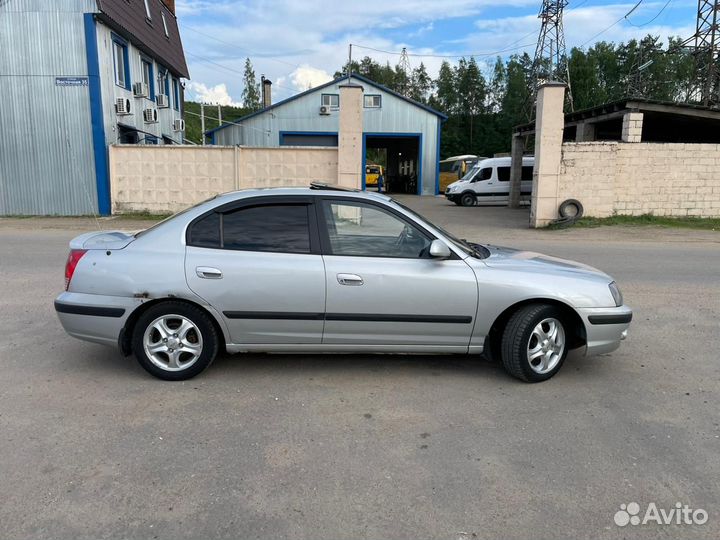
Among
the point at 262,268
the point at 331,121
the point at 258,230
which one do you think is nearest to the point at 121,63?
the point at 331,121

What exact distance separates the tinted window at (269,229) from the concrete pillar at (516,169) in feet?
71.7

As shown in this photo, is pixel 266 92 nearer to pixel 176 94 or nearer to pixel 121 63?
pixel 176 94

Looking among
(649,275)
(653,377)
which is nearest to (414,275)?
(653,377)

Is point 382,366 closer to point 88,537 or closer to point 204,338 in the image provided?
point 204,338

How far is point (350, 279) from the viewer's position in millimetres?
4211

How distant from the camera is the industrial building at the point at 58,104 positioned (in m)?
17.6

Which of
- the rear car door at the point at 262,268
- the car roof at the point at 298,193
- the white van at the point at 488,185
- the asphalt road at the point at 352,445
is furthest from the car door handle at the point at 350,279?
the white van at the point at 488,185

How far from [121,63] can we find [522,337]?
2086cm

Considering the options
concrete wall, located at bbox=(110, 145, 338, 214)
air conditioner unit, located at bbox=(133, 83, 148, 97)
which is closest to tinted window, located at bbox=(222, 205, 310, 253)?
concrete wall, located at bbox=(110, 145, 338, 214)

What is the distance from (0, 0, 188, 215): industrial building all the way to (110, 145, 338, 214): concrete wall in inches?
28.2

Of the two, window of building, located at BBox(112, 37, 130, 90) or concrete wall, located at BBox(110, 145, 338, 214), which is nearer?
concrete wall, located at BBox(110, 145, 338, 214)

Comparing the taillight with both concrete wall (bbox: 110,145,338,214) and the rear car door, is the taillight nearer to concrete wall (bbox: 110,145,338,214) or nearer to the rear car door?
the rear car door

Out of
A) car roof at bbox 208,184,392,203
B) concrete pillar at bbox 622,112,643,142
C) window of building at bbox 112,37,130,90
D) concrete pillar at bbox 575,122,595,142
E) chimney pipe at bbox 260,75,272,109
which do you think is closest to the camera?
car roof at bbox 208,184,392,203

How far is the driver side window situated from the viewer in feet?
14.2
